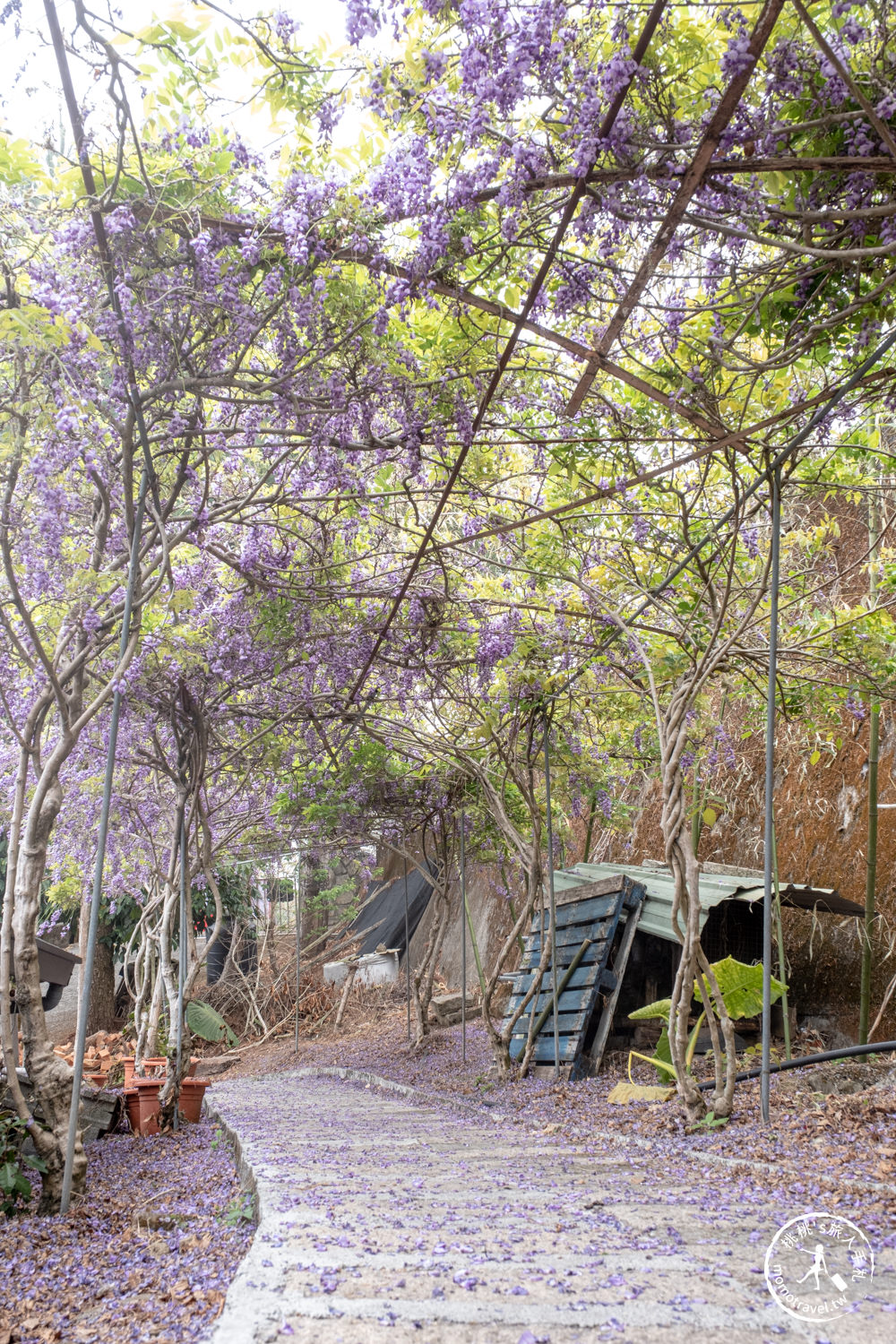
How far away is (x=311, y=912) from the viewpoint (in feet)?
53.7

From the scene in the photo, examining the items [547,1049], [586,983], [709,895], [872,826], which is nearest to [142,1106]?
[547,1049]

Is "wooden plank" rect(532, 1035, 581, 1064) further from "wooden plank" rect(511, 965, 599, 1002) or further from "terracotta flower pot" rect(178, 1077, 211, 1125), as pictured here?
"terracotta flower pot" rect(178, 1077, 211, 1125)

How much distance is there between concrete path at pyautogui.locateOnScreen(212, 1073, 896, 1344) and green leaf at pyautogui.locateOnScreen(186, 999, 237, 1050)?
11036 mm

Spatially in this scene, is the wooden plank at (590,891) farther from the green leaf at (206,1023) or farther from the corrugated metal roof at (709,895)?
the green leaf at (206,1023)

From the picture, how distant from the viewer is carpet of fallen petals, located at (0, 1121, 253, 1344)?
1.87m

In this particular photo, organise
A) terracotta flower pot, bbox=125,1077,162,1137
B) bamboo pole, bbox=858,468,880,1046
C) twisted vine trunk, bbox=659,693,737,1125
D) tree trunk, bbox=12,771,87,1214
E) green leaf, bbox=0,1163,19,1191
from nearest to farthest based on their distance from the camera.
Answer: green leaf, bbox=0,1163,19,1191
tree trunk, bbox=12,771,87,1214
twisted vine trunk, bbox=659,693,737,1125
terracotta flower pot, bbox=125,1077,162,1137
bamboo pole, bbox=858,468,880,1046

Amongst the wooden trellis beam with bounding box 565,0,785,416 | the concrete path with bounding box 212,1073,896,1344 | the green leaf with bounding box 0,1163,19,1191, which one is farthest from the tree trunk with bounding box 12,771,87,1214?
the wooden trellis beam with bounding box 565,0,785,416

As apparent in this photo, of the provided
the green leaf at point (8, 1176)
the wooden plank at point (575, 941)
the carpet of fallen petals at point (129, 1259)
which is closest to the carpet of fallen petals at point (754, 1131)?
the wooden plank at point (575, 941)

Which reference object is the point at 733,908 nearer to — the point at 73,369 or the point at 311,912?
the point at 73,369

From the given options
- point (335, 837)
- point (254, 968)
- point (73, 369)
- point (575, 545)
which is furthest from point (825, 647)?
point (254, 968)

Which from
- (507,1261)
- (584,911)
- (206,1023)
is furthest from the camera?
(206,1023)

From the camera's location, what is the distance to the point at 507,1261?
1.72 m

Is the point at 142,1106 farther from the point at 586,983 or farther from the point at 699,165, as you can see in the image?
the point at 699,165

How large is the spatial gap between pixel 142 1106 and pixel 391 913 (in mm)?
10542
